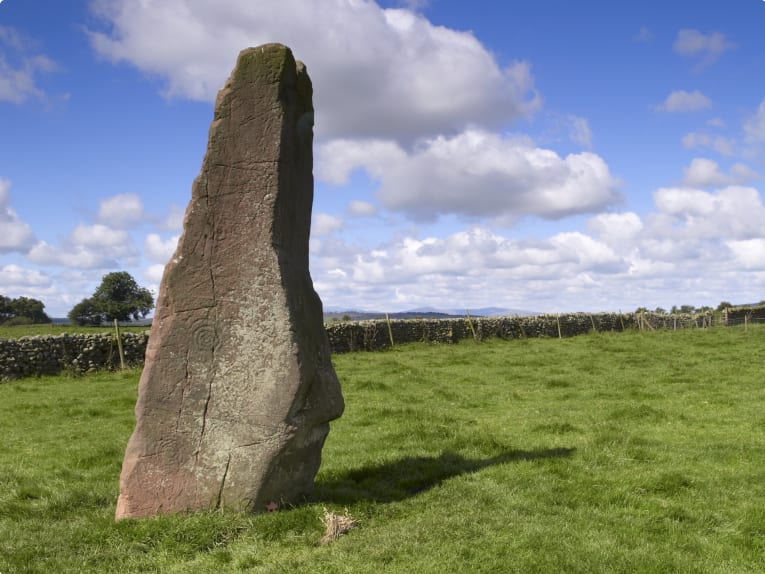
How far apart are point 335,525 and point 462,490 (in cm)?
193

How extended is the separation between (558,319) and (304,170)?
34.1m

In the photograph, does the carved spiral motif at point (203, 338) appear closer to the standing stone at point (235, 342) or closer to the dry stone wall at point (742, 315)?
the standing stone at point (235, 342)

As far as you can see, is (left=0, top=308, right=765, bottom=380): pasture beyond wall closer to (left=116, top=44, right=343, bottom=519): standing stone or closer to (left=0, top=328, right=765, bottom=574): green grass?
(left=0, top=328, right=765, bottom=574): green grass

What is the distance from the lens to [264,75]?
7.19 metres

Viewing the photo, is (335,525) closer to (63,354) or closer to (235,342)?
(235,342)

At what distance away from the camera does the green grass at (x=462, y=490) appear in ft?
20.1

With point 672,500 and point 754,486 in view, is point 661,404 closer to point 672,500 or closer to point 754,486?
point 754,486

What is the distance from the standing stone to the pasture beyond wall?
16898 mm

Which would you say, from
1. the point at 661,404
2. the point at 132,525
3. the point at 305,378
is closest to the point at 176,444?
the point at 132,525

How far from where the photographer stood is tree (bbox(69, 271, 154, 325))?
188 feet

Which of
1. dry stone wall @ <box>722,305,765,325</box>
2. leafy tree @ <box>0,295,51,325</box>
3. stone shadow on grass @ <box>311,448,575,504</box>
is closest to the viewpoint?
stone shadow on grass @ <box>311,448,575,504</box>

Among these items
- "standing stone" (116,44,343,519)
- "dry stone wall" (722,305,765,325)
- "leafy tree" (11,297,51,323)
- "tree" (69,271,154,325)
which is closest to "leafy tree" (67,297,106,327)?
"tree" (69,271,154,325)

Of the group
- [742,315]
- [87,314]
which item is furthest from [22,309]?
[742,315]

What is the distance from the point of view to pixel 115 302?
5816cm
